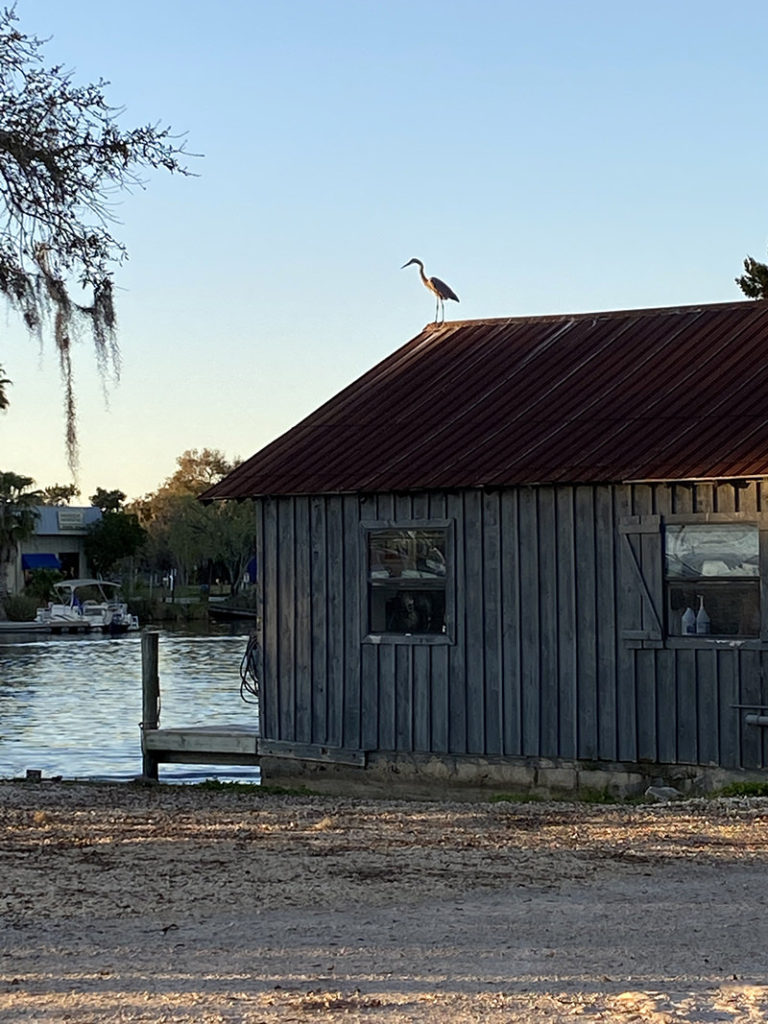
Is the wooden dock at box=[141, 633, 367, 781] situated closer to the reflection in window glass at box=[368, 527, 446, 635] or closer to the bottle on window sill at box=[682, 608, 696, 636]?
the reflection in window glass at box=[368, 527, 446, 635]

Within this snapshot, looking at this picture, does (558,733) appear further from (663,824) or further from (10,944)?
(10,944)

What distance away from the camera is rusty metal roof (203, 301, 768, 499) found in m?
14.6

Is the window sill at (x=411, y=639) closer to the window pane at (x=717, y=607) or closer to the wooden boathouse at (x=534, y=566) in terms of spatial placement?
the wooden boathouse at (x=534, y=566)

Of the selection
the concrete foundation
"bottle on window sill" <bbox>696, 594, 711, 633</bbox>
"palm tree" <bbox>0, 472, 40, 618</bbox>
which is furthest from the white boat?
"bottle on window sill" <bbox>696, 594, 711, 633</bbox>

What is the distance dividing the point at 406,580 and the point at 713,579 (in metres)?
3.24

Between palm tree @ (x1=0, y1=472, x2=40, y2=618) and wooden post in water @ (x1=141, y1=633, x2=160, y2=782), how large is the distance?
5674 centimetres

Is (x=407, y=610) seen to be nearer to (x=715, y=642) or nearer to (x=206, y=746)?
(x=715, y=642)

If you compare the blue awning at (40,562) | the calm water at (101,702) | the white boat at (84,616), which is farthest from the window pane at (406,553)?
the blue awning at (40,562)

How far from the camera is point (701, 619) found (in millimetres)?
14227

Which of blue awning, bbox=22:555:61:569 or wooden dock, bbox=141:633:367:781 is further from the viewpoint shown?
blue awning, bbox=22:555:61:569

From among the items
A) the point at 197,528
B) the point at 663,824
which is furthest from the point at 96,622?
the point at 663,824

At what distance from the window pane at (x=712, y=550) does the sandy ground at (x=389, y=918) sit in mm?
2835

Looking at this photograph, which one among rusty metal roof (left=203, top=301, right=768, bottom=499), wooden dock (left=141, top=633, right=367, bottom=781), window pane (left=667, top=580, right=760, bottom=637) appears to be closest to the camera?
window pane (left=667, top=580, right=760, bottom=637)

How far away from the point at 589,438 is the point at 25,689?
2908 centimetres
